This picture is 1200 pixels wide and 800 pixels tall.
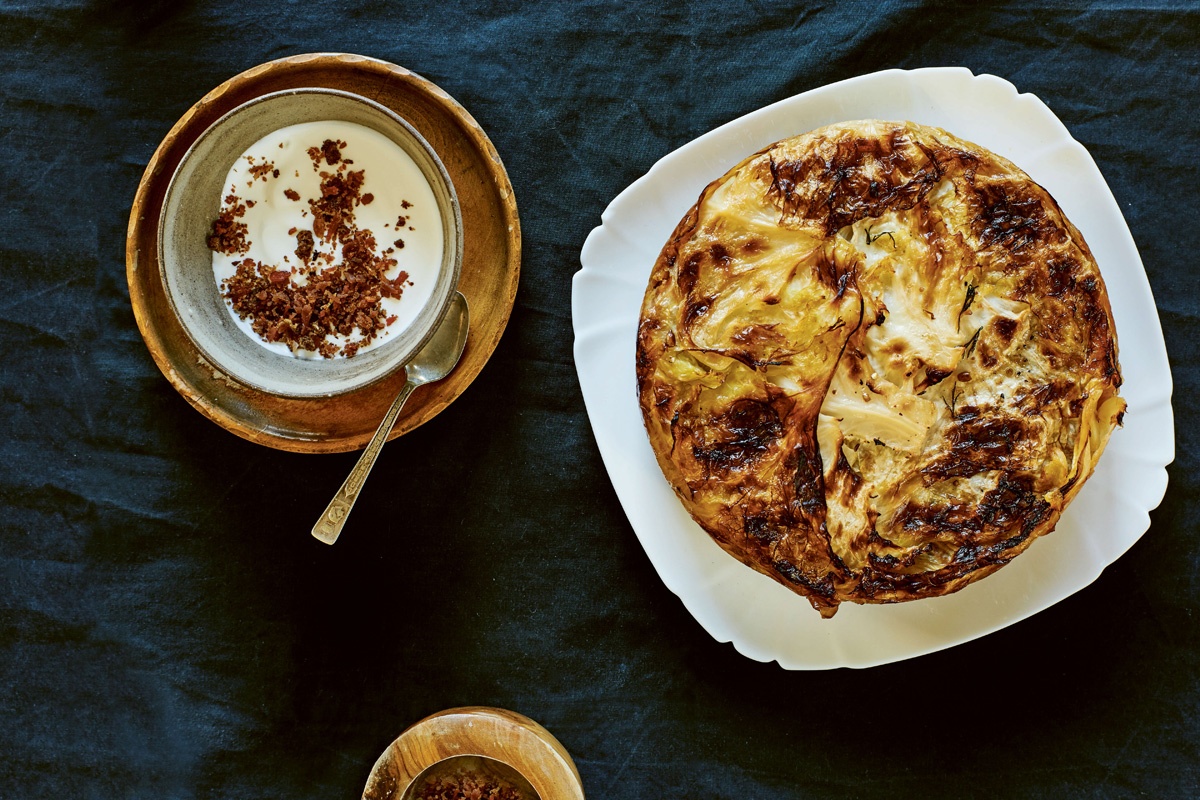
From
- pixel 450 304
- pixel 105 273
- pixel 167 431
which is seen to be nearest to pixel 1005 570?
pixel 450 304

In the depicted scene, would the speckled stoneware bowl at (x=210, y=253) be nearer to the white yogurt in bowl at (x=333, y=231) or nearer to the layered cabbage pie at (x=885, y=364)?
the white yogurt in bowl at (x=333, y=231)

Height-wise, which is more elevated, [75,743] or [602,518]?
[602,518]

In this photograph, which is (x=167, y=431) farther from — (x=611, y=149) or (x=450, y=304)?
(x=611, y=149)

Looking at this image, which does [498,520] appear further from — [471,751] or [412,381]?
[471,751]

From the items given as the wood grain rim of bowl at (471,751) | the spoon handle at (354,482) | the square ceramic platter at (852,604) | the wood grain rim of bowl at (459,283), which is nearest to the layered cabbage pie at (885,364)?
the square ceramic platter at (852,604)

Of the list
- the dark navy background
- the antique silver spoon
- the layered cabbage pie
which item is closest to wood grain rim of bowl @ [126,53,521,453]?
the antique silver spoon
